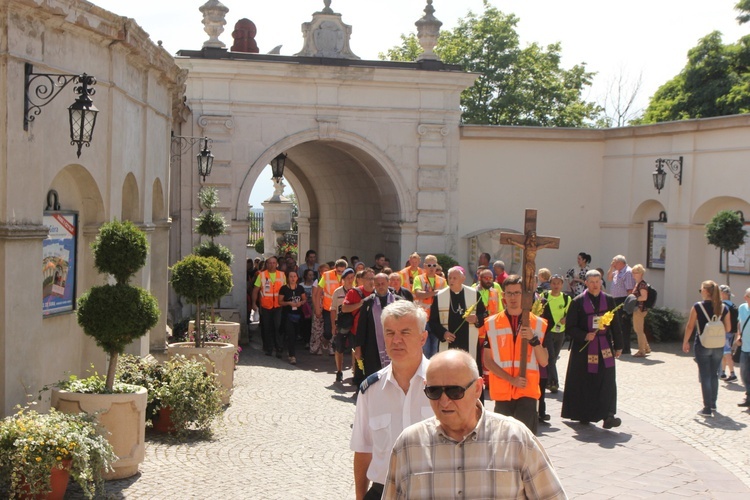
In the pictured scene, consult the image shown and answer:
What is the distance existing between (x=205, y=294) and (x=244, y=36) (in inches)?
512

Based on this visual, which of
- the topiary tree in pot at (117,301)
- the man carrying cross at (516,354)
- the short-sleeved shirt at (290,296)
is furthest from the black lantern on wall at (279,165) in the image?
the man carrying cross at (516,354)

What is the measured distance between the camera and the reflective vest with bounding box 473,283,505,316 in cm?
1303

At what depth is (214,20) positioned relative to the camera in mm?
20047

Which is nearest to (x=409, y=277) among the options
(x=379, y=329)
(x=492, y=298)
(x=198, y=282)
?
(x=492, y=298)

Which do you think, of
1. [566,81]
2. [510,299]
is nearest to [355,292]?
[510,299]

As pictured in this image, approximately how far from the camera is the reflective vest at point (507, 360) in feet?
28.9

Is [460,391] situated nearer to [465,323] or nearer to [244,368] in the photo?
[465,323]

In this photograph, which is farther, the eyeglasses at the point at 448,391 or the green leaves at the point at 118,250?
the green leaves at the point at 118,250

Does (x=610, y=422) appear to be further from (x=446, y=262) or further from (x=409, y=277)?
(x=446, y=262)

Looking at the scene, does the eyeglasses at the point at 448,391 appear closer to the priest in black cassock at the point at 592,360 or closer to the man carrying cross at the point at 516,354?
the man carrying cross at the point at 516,354

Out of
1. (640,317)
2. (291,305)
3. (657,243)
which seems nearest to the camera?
(291,305)

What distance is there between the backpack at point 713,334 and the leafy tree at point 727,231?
5.71 metres

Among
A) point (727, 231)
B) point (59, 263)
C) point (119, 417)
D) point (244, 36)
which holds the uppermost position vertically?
point (244, 36)

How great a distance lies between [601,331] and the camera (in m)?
11.8
